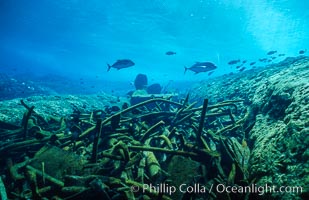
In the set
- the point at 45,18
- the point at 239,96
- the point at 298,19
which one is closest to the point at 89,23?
the point at 45,18

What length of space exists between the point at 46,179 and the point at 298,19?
48.7m

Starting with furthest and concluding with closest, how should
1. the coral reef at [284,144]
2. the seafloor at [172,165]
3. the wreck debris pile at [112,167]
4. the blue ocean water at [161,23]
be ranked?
1. the blue ocean water at [161,23]
2. the wreck debris pile at [112,167]
3. the seafloor at [172,165]
4. the coral reef at [284,144]

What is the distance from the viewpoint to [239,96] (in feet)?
26.1

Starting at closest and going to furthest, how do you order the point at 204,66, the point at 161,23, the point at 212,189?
the point at 212,189 → the point at 204,66 → the point at 161,23

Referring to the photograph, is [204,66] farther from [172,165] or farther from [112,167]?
[112,167]

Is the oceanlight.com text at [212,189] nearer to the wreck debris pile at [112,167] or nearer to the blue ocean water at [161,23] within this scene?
the wreck debris pile at [112,167]

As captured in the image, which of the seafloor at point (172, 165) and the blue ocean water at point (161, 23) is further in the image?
the blue ocean water at point (161, 23)

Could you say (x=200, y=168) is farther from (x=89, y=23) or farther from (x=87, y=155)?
(x=89, y=23)

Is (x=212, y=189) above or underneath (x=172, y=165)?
underneath

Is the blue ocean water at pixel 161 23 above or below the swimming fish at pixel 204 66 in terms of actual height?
above

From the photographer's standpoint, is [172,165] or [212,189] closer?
[212,189]

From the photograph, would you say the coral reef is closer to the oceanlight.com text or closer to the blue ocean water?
the oceanlight.com text

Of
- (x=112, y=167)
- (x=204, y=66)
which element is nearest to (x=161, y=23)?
(x=204, y=66)

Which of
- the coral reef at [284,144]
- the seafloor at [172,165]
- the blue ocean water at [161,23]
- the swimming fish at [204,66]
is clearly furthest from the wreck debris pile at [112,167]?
the blue ocean water at [161,23]
